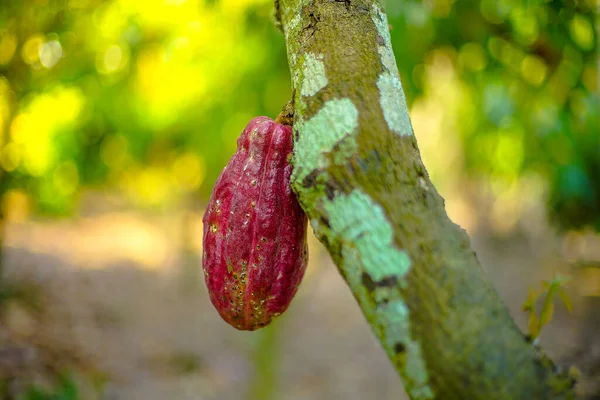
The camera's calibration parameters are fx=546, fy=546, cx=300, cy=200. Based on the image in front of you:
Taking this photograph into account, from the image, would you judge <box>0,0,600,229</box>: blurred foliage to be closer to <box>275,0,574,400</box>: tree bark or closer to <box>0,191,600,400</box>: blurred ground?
<box>0,191,600,400</box>: blurred ground

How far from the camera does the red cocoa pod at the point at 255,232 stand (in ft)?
2.68

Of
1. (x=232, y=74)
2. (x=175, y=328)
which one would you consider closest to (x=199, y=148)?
(x=232, y=74)

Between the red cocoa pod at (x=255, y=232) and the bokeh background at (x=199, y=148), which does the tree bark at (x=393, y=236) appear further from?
Answer: the bokeh background at (x=199, y=148)

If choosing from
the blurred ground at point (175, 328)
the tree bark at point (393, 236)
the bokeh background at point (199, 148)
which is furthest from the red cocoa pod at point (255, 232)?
the blurred ground at point (175, 328)

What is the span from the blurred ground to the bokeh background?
22mm

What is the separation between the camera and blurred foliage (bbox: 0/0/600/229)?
2.02 meters

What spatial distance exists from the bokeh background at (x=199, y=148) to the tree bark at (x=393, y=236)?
108 cm

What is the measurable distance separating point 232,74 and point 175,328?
10.3ft

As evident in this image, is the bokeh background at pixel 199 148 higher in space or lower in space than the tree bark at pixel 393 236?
higher

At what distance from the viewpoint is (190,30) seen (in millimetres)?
2342

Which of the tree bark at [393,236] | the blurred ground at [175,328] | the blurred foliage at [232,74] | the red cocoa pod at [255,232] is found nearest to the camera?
the tree bark at [393,236]

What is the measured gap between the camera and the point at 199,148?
9.80 ft

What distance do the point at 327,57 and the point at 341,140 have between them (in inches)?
5.0

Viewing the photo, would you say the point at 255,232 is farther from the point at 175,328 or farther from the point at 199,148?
the point at 175,328
